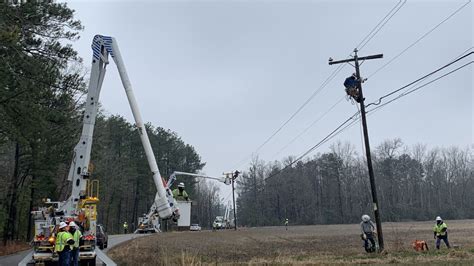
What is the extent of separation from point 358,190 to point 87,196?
100 meters

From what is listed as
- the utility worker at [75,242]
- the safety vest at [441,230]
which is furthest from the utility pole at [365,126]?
the utility worker at [75,242]

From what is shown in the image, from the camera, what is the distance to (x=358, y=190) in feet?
362

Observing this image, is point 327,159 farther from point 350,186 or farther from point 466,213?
point 466,213

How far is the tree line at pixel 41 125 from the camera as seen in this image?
19891mm

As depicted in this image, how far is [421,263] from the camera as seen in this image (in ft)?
49.8

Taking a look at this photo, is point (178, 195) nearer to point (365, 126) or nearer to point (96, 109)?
point (96, 109)

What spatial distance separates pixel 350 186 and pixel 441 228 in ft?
303

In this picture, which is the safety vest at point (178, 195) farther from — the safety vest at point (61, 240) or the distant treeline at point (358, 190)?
the distant treeline at point (358, 190)

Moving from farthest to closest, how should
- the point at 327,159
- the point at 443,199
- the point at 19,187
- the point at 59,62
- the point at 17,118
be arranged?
the point at 327,159 < the point at 443,199 < the point at 19,187 < the point at 59,62 < the point at 17,118

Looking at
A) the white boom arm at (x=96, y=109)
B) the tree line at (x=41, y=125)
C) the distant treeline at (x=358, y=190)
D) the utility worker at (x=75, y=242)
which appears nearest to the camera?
the utility worker at (x=75, y=242)

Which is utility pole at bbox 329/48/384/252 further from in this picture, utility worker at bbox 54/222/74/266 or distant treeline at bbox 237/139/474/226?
distant treeline at bbox 237/139/474/226

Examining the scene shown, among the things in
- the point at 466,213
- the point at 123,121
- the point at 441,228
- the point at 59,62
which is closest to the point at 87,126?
the point at 59,62

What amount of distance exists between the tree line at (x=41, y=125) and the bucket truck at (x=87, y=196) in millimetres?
2324

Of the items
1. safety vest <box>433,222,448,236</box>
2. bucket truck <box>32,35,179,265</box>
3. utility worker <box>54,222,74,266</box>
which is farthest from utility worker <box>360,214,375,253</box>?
utility worker <box>54,222,74,266</box>
